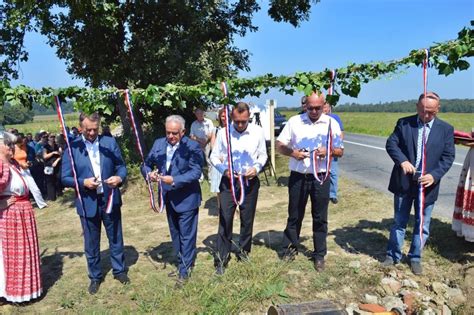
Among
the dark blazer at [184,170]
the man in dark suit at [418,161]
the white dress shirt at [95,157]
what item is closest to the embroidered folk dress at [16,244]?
the white dress shirt at [95,157]

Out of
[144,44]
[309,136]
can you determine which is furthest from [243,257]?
[144,44]

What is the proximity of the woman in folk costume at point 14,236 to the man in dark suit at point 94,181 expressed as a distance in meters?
0.54

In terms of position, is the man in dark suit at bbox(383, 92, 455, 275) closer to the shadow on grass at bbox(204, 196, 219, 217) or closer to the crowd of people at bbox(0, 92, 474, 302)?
the crowd of people at bbox(0, 92, 474, 302)

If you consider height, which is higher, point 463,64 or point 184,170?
point 463,64

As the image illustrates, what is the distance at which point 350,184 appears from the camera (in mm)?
10125

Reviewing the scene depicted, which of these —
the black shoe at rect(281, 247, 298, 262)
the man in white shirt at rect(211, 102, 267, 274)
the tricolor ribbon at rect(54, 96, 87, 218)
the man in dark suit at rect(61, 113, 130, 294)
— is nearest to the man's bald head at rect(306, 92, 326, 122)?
the man in white shirt at rect(211, 102, 267, 274)

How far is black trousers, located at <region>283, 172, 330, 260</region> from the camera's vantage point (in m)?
4.97

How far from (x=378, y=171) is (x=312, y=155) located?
26.9ft

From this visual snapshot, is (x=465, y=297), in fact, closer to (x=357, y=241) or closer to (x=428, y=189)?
(x=428, y=189)

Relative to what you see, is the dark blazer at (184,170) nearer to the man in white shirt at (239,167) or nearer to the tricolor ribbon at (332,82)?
the man in white shirt at (239,167)

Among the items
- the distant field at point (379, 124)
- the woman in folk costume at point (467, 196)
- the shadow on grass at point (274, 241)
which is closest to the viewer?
the woman in folk costume at point (467, 196)

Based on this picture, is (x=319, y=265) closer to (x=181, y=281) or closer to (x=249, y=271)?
(x=249, y=271)

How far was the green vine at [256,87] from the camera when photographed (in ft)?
14.7

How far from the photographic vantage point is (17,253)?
15.3 ft
